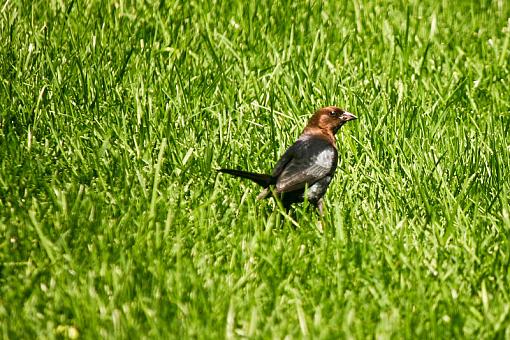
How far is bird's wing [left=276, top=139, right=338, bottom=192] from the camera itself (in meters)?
4.87

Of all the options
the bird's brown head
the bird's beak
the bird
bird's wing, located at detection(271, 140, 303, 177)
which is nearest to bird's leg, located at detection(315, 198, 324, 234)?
the bird

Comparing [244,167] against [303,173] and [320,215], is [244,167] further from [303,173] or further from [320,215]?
[320,215]

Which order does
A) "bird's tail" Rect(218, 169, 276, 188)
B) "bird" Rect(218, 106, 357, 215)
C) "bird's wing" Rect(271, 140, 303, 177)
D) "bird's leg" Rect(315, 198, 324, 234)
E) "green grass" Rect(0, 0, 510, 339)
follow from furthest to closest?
1. "bird's wing" Rect(271, 140, 303, 177)
2. "bird" Rect(218, 106, 357, 215)
3. "bird's tail" Rect(218, 169, 276, 188)
4. "bird's leg" Rect(315, 198, 324, 234)
5. "green grass" Rect(0, 0, 510, 339)

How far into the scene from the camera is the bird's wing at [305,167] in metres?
4.87

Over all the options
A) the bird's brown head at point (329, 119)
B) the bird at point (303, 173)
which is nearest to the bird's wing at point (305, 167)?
the bird at point (303, 173)

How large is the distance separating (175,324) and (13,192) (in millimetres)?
1389

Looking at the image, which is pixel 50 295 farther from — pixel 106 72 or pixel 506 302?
pixel 106 72

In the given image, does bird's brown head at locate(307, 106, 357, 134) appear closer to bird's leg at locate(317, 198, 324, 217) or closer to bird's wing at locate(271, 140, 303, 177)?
bird's wing at locate(271, 140, 303, 177)

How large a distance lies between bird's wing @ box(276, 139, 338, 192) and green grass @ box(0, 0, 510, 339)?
20 cm

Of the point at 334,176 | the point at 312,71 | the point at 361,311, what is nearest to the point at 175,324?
the point at 361,311

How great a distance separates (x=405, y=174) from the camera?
16.5ft

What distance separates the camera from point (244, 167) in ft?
16.8

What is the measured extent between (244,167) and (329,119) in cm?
65

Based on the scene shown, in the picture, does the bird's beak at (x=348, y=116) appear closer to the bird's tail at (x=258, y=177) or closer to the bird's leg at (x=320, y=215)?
the bird's leg at (x=320, y=215)
